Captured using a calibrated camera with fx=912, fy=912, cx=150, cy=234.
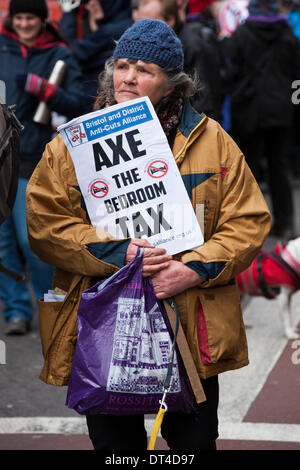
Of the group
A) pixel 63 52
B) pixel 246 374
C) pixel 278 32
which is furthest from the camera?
pixel 278 32

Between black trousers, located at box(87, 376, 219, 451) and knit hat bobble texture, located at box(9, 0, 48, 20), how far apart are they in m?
3.47

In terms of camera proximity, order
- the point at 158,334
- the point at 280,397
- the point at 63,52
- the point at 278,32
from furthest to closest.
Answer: the point at 278,32 → the point at 63,52 → the point at 280,397 → the point at 158,334

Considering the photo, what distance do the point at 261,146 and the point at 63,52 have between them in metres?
3.88

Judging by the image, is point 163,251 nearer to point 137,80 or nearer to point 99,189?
point 99,189

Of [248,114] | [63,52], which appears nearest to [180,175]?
[63,52]

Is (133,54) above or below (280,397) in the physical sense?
above

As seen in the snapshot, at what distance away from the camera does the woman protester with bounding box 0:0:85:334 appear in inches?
234

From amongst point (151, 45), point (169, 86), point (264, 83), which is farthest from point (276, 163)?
point (151, 45)

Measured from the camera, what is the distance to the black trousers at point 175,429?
10.8 feet

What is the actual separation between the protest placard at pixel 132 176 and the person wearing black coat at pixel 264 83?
5.95m

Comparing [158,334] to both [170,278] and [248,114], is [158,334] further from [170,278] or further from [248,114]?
[248,114]

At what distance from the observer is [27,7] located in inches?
235

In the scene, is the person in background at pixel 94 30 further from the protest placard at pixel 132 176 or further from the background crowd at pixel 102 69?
the protest placard at pixel 132 176

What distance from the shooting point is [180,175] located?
3.25 meters
